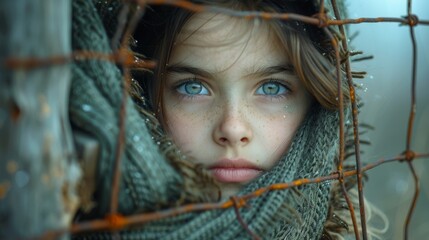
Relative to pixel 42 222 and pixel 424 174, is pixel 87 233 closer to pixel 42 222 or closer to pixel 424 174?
pixel 42 222

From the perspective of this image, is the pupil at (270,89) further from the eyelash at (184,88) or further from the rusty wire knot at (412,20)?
the rusty wire knot at (412,20)

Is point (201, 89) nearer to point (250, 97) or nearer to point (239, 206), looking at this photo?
point (250, 97)

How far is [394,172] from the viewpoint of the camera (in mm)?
3279

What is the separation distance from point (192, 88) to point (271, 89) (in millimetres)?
149

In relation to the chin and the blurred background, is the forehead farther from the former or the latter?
the blurred background

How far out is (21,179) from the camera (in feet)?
2.24

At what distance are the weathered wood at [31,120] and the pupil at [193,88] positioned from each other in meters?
0.58

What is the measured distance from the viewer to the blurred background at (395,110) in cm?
287

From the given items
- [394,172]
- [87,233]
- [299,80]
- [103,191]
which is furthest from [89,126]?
[394,172]

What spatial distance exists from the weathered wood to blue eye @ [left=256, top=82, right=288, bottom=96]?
606mm

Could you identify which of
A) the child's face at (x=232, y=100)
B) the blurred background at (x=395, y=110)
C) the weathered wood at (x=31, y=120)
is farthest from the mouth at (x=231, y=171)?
the blurred background at (x=395, y=110)

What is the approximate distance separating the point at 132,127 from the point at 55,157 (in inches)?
8.4

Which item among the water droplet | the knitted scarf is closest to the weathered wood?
the water droplet

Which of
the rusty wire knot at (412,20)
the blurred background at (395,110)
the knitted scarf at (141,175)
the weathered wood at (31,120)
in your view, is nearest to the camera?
the weathered wood at (31,120)
